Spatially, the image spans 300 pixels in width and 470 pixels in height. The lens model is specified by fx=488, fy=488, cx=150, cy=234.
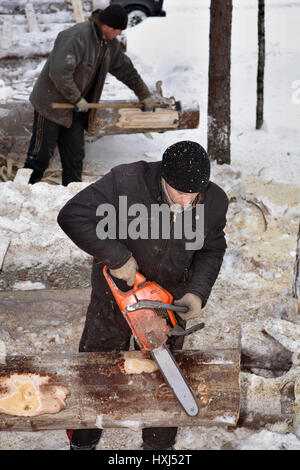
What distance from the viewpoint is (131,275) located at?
9.26 feet

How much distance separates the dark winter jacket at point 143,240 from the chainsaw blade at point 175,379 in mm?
426

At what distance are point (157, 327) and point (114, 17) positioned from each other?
3.26m

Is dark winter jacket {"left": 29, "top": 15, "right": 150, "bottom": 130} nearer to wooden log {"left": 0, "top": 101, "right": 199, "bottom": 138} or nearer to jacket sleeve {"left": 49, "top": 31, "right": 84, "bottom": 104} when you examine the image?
jacket sleeve {"left": 49, "top": 31, "right": 84, "bottom": 104}

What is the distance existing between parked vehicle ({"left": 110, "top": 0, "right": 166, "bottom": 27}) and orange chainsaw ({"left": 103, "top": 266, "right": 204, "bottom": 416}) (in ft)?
30.9

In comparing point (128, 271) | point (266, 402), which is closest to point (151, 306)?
point (128, 271)

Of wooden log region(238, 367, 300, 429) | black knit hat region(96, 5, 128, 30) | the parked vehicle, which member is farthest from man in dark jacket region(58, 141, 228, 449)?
the parked vehicle

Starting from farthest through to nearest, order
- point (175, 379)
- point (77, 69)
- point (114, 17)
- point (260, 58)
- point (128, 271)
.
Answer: point (260, 58) → point (77, 69) → point (114, 17) → point (128, 271) → point (175, 379)

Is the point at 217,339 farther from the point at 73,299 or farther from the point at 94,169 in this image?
the point at 94,169

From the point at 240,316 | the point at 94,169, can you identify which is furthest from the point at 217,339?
the point at 94,169

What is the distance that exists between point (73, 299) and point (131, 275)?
1.64 m

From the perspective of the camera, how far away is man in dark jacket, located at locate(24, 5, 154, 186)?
16.0ft

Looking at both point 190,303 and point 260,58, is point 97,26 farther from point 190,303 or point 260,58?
point 190,303

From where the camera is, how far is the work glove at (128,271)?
2.79m

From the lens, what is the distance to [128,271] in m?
2.80
